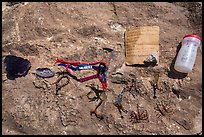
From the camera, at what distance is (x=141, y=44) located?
3088 millimetres

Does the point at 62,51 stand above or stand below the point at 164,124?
above

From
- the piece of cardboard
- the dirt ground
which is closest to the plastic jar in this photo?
the dirt ground

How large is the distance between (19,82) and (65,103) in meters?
0.41

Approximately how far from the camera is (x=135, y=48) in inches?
121

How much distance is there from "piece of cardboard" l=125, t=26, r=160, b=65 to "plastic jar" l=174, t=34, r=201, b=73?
194 mm

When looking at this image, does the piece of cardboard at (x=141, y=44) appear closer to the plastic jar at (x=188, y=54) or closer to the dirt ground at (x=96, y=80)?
the dirt ground at (x=96, y=80)

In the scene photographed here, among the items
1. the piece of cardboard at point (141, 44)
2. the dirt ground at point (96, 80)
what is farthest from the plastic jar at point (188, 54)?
the piece of cardboard at point (141, 44)

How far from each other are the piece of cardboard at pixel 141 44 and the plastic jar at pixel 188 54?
194mm

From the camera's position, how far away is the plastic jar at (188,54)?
116 inches

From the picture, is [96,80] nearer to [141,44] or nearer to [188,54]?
[141,44]

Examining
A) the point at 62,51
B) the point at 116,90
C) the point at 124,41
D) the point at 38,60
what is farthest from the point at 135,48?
the point at 38,60

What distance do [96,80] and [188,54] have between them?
2.40ft

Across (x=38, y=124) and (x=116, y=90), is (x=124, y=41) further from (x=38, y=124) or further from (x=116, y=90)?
(x=38, y=124)

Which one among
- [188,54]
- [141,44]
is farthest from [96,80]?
[188,54]
